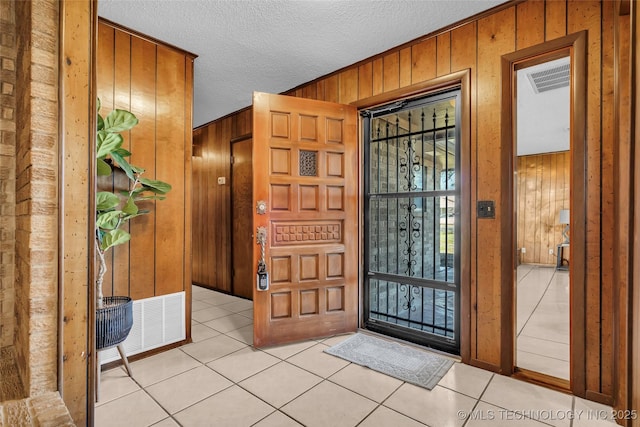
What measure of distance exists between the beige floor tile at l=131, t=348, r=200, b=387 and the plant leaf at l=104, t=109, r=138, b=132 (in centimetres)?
176

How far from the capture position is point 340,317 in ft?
9.80

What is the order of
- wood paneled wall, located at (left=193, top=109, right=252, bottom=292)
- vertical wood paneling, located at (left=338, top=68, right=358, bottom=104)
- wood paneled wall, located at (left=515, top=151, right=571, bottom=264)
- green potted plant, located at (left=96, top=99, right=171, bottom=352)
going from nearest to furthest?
1. green potted plant, located at (left=96, top=99, right=171, bottom=352)
2. vertical wood paneling, located at (left=338, top=68, right=358, bottom=104)
3. wood paneled wall, located at (left=193, top=109, right=252, bottom=292)
4. wood paneled wall, located at (left=515, top=151, right=571, bottom=264)

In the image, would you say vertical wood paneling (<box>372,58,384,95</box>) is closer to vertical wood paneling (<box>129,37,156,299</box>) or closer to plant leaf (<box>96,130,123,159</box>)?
vertical wood paneling (<box>129,37,156,299</box>)

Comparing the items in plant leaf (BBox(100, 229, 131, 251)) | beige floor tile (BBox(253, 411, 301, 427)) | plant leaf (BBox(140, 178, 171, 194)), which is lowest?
beige floor tile (BBox(253, 411, 301, 427))

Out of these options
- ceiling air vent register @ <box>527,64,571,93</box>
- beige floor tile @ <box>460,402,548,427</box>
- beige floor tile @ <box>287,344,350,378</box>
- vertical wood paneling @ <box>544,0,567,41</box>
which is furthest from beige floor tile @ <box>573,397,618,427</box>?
ceiling air vent register @ <box>527,64,571,93</box>

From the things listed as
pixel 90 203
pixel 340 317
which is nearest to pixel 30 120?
pixel 90 203

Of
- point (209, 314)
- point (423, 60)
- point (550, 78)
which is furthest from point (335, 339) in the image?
point (550, 78)

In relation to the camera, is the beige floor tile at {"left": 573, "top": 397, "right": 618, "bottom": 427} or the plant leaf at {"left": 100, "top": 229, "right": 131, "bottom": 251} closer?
the beige floor tile at {"left": 573, "top": 397, "right": 618, "bottom": 427}

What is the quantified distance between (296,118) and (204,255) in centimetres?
312

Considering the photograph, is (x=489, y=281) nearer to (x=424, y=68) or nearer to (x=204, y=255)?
(x=424, y=68)

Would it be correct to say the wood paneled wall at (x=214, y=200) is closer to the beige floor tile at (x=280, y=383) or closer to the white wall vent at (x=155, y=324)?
the white wall vent at (x=155, y=324)

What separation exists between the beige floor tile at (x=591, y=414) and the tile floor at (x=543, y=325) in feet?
1.06

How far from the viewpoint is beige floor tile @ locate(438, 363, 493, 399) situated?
2047mm

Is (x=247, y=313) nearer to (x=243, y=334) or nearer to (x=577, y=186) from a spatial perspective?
(x=243, y=334)
